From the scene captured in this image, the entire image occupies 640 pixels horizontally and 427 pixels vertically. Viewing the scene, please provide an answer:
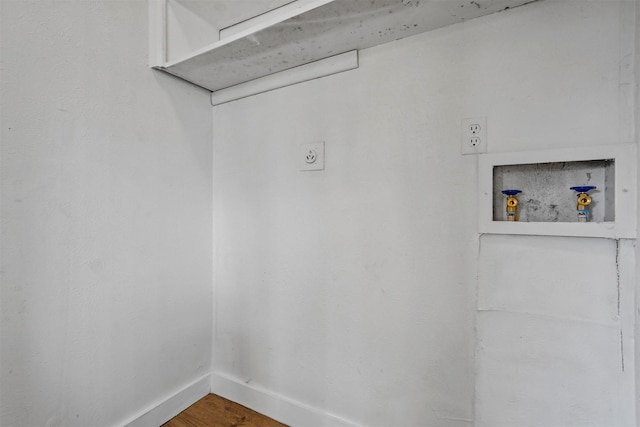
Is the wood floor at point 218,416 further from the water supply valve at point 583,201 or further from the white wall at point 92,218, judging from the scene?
the water supply valve at point 583,201

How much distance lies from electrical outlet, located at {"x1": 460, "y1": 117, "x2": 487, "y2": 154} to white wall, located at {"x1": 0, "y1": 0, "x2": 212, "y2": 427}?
4.15 ft

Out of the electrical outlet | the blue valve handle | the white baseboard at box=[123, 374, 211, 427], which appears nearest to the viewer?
the blue valve handle

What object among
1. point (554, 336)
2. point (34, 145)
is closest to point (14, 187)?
point (34, 145)

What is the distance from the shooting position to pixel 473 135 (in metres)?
0.98

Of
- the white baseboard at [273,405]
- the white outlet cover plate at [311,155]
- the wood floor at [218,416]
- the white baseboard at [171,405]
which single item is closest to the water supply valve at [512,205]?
the white outlet cover plate at [311,155]

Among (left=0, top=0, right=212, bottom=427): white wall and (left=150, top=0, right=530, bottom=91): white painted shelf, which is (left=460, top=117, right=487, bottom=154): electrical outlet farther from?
(left=0, top=0, right=212, bottom=427): white wall

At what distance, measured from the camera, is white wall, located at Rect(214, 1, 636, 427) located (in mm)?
843

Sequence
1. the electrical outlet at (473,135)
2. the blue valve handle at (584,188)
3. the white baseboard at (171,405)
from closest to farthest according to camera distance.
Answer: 1. the blue valve handle at (584,188)
2. the electrical outlet at (473,135)
3. the white baseboard at (171,405)

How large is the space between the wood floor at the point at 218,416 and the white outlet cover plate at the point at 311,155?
122 cm

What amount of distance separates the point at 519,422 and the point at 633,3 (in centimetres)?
129

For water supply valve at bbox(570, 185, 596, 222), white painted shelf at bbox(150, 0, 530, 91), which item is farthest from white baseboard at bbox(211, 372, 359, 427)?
white painted shelf at bbox(150, 0, 530, 91)

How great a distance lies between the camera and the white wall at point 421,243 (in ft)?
2.77

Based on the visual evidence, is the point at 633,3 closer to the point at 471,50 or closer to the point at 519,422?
the point at 471,50

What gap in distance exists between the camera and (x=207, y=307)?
61.4 inches
